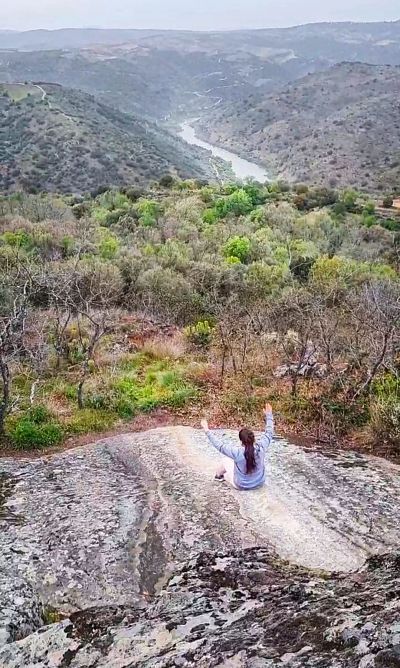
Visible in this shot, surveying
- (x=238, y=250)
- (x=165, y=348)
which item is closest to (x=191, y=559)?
(x=165, y=348)

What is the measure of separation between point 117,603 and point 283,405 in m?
6.30

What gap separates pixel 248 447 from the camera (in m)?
8.91

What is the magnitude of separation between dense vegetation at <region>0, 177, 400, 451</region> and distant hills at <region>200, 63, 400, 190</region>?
4737cm

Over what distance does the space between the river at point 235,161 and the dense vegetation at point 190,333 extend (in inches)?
2078

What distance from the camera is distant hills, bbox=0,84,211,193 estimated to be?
61656 millimetres

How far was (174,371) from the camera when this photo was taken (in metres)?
14.4

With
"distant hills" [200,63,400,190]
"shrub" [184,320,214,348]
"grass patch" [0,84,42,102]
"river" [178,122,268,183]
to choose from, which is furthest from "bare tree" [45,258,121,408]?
"grass patch" [0,84,42,102]

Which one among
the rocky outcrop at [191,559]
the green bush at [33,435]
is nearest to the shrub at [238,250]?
the rocky outcrop at [191,559]

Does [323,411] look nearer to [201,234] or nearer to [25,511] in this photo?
[25,511]

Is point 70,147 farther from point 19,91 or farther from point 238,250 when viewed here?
point 238,250

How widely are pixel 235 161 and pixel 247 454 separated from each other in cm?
9438

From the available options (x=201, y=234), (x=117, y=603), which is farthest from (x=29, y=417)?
(x=201, y=234)

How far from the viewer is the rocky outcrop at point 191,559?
5547mm

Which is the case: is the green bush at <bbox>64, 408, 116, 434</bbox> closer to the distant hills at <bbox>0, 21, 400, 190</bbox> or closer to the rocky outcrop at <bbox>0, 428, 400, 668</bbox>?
the rocky outcrop at <bbox>0, 428, 400, 668</bbox>
